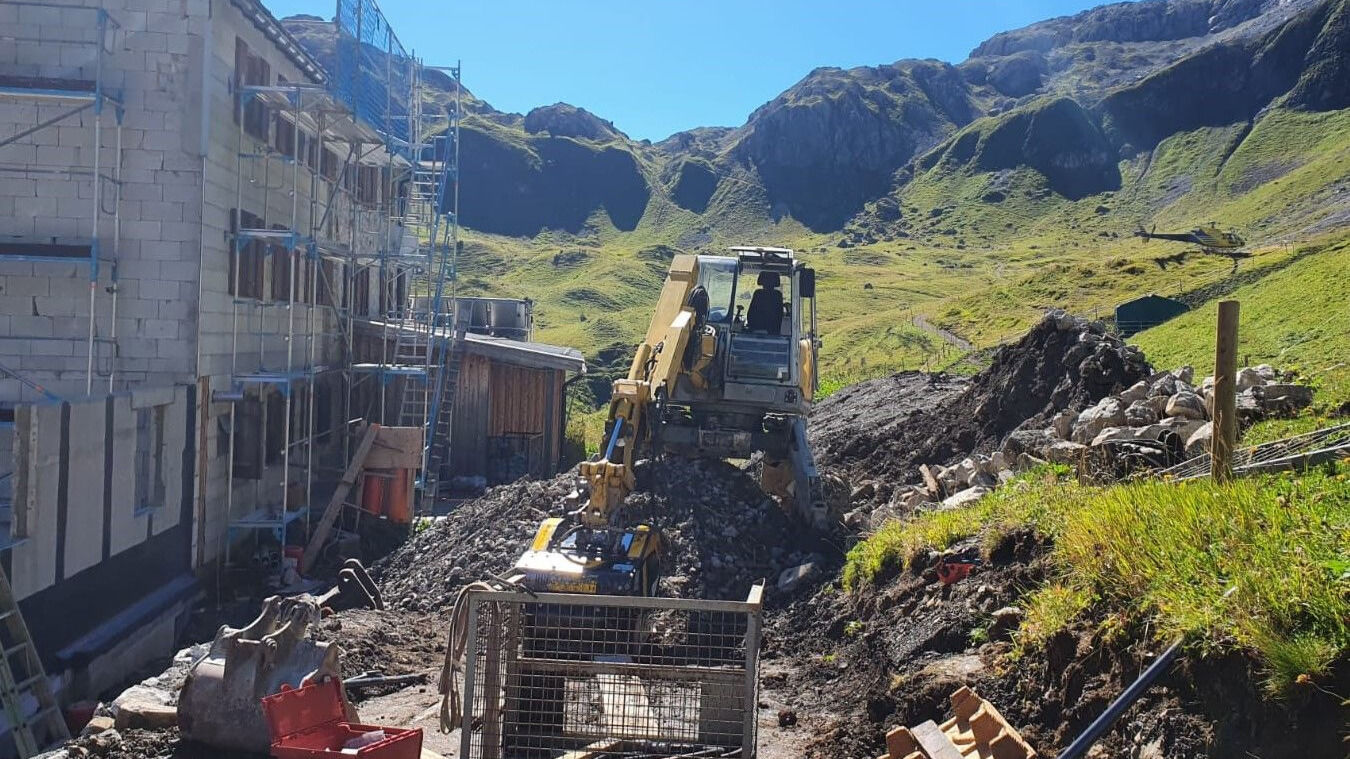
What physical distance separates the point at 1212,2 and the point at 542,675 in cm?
22837

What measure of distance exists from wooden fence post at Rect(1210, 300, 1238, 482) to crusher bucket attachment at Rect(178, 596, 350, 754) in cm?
627

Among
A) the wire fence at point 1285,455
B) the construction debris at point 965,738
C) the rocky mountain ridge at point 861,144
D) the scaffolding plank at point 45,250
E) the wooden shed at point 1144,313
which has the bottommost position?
the construction debris at point 965,738

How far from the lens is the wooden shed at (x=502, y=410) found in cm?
2392

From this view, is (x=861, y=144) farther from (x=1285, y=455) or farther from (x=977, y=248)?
(x=1285, y=455)

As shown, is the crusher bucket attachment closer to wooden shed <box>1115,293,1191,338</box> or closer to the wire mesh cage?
the wire mesh cage

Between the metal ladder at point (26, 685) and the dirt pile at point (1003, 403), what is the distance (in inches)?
471

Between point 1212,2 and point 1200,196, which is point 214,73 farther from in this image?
point 1212,2

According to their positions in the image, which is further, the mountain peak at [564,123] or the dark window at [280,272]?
the mountain peak at [564,123]

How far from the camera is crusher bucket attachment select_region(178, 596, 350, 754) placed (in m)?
7.58

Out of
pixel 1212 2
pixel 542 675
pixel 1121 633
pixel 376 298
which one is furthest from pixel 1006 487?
pixel 1212 2

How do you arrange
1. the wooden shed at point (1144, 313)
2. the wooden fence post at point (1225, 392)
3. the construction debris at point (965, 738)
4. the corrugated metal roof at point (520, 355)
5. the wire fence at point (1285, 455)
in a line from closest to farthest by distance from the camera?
the construction debris at point (965, 738) < the wooden fence post at point (1225, 392) < the wire fence at point (1285, 455) < the corrugated metal roof at point (520, 355) < the wooden shed at point (1144, 313)

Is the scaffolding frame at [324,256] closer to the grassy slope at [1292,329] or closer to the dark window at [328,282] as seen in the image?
the dark window at [328,282]

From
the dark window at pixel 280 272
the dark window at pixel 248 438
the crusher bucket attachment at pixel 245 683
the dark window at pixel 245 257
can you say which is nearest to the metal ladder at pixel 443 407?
the dark window at pixel 280 272

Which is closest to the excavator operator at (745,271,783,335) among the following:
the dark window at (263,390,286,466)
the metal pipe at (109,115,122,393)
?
the dark window at (263,390,286,466)
